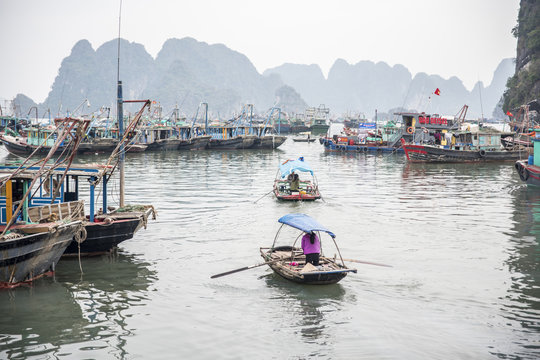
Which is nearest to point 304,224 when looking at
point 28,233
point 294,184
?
point 28,233

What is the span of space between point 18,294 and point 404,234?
45.8 ft

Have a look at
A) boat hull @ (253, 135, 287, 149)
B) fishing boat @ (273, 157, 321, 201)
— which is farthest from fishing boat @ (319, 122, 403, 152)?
fishing boat @ (273, 157, 321, 201)

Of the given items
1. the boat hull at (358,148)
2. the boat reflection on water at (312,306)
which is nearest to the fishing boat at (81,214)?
the boat reflection on water at (312,306)

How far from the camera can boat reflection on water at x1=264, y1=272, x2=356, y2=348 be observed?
1222 cm

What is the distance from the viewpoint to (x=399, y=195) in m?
32.9

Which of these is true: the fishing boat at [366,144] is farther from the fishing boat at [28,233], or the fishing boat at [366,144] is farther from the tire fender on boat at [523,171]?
the fishing boat at [28,233]

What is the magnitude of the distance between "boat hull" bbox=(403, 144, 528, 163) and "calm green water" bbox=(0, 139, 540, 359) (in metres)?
26.8

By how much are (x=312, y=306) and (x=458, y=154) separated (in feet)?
142

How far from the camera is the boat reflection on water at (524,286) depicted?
1180 cm

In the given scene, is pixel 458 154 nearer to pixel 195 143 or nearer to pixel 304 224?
pixel 195 143

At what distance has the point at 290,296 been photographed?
46.8 feet

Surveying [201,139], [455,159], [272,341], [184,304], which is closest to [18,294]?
[184,304]

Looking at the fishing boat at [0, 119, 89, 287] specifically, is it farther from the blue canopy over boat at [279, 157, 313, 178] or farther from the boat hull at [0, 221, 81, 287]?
the blue canopy over boat at [279, 157, 313, 178]

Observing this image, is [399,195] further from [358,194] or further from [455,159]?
[455,159]
